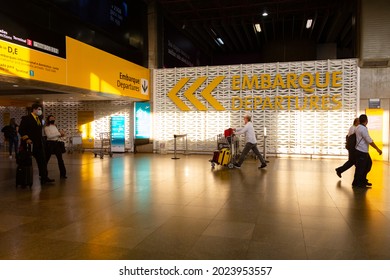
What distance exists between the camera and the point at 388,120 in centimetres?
1207

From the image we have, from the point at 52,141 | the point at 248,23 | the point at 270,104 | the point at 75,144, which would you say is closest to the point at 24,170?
the point at 52,141

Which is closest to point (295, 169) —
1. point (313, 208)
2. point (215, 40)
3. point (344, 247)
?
point (313, 208)

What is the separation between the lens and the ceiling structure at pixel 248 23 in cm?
1407

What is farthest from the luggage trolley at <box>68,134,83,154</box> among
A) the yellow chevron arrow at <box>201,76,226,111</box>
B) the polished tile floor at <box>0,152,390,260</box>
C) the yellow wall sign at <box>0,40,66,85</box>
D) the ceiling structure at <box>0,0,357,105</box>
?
the polished tile floor at <box>0,152,390,260</box>

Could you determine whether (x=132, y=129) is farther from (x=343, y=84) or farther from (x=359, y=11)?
(x=359, y=11)

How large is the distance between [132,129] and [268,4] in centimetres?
844

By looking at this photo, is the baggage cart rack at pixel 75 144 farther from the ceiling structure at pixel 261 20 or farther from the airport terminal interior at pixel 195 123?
the ceiling structure at pixel 261 20

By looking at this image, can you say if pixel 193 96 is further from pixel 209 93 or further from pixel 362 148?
pixel 362 148

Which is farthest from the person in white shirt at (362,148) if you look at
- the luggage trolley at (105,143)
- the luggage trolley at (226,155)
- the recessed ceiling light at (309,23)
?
the recessed ceiling light at (309,23)

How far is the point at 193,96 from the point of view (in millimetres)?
14102

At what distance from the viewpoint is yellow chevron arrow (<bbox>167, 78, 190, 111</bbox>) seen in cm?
1420

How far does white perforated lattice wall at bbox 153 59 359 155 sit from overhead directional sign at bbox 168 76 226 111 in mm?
33

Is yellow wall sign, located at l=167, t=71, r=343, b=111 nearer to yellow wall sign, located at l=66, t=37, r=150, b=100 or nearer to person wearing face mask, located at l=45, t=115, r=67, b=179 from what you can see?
yellow wall sign, located at l=66, t=37, r=150, b=100

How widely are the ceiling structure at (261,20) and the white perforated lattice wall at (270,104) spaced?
223cm
